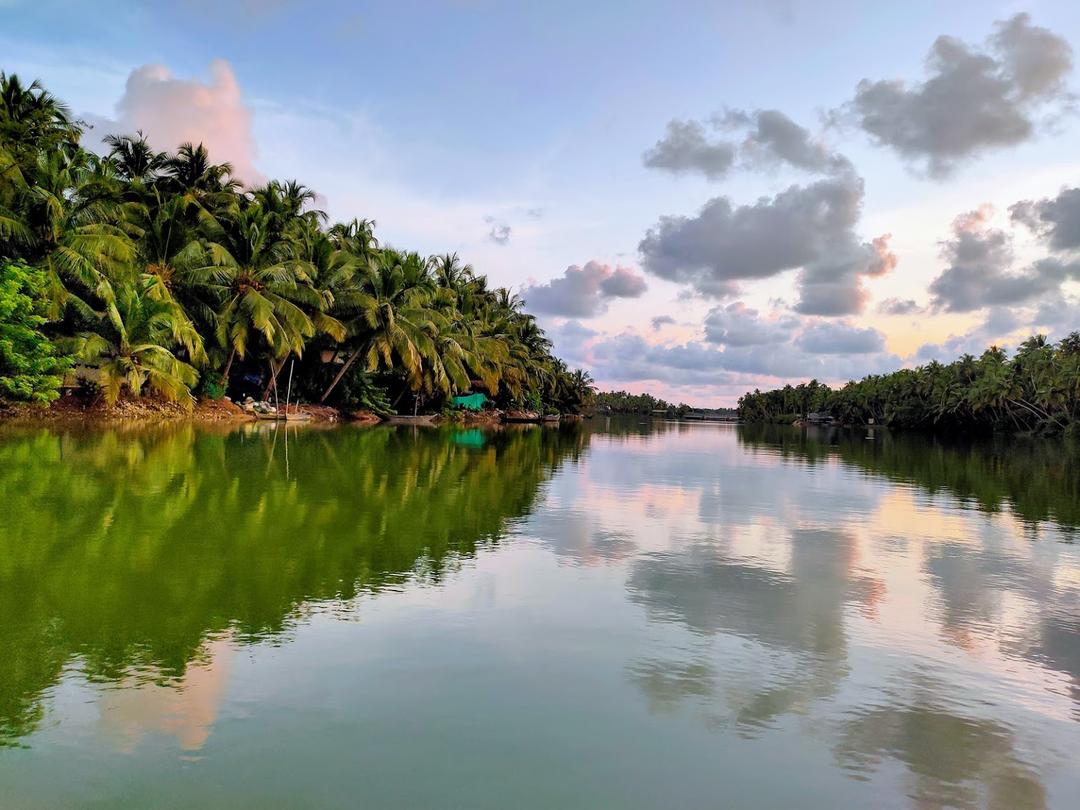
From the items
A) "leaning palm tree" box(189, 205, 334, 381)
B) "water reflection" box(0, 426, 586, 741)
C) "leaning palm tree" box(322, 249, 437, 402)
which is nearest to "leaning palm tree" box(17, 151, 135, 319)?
"leaning palm tree" box(189, 205, 334, 381)

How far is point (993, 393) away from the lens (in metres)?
69.5

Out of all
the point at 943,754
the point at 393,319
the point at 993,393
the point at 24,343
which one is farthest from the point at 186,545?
the point at 993,393

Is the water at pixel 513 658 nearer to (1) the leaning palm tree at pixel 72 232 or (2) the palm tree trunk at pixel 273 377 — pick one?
(1) the leaning palm tree at pixel 72 232

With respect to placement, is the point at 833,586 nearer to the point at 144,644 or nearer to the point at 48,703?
the point at 144,644

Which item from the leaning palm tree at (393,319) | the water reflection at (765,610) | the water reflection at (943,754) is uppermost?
the leaning palm tree at (393,319)

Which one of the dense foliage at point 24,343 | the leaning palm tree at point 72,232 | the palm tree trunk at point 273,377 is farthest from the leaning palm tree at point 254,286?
the dense foliage at point 24,343

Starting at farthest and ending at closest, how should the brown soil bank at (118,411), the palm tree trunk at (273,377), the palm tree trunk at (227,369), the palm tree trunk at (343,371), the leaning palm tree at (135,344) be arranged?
the palm tree trunk at (343,371) < the palm tree trunk at (273,377) < the palm tree trunk at (227,369) < the leaning palm tree at (135,344) < the brown soil bank at (118,411)

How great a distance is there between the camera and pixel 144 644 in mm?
4395

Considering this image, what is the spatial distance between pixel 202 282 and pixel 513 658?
29.6 meters

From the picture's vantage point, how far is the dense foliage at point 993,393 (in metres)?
64.8

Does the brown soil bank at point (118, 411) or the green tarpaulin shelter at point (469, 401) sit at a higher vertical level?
the green tarpaulin shelter at point (469, 401)

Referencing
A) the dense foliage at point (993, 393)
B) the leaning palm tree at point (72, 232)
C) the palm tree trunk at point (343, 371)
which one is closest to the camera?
the leaning palm tree at point (72, 232)

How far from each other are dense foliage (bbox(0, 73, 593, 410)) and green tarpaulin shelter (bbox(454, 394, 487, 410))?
6.42 ft

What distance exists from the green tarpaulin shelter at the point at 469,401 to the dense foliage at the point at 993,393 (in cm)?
4980
